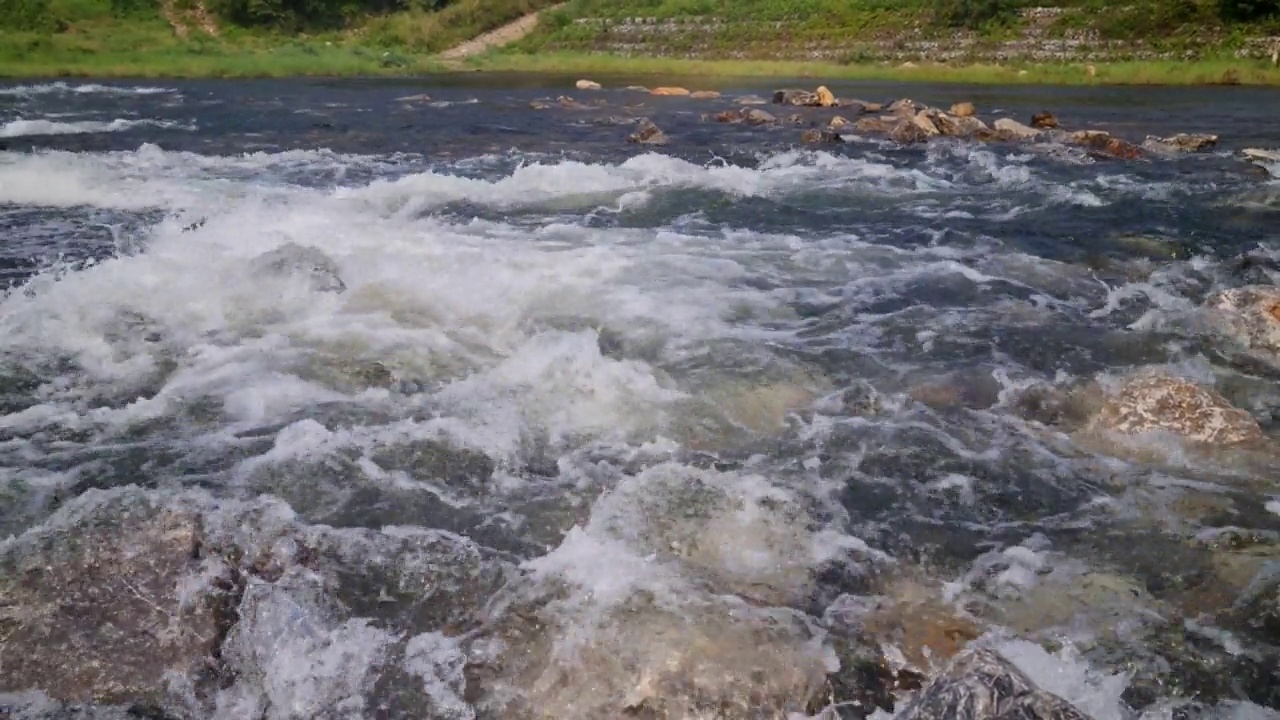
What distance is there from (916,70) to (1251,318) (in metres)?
30.6

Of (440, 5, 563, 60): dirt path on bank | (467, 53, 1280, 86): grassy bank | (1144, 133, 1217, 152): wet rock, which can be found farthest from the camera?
(440, 5, 563, 60): dirt path on bank

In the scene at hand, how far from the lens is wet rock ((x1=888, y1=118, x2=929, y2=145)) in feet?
61.8

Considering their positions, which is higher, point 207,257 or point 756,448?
point 207,257

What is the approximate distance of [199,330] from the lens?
25.5ft

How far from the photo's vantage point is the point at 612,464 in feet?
18.9

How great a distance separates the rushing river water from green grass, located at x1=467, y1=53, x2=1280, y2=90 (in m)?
21.8

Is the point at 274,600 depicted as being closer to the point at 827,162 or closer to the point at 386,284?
the point at 386,284

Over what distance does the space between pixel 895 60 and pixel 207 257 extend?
3438 centimetres

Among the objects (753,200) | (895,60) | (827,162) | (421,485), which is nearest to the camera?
(421,485)

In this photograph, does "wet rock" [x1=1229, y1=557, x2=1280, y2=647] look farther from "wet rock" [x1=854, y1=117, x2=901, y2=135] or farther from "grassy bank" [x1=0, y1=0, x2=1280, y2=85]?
"grassy bank" [x1=0, y1=0, x2=1280, y2=85]

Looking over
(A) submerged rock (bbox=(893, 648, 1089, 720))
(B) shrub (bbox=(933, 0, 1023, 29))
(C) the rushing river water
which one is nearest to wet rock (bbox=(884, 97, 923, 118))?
(C) the rushing river water

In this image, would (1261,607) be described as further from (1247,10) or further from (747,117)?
(1247,10)

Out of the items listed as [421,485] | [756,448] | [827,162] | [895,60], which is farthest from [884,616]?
[895,60]

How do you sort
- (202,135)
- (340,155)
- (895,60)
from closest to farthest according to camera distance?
1. (340,155)
2. (202,135)
3. (895,60)
